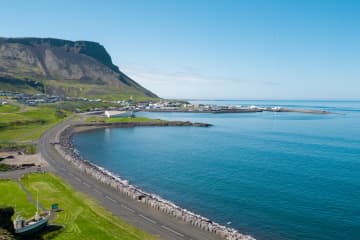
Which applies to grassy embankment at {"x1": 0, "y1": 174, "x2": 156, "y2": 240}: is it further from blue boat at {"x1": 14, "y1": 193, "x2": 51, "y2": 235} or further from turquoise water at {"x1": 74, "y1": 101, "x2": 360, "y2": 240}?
turquoise water at {"x1": 74, "y1": 101, "x2": 360, "y2": 240}

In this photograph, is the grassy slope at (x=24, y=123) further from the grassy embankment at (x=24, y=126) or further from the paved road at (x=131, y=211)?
the paved road at (x=131, y=211)

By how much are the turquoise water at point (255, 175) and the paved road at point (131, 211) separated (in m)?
8.17

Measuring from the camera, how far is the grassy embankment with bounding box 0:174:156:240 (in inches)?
1673

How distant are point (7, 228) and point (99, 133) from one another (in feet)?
407

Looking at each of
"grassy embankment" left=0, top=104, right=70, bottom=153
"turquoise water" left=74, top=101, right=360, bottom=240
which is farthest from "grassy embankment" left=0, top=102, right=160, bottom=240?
"grassy embankment" left=0, top=104, right=70, bottom=153

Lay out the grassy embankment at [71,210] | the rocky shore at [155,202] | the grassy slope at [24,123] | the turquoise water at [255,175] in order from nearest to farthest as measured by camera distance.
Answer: the grassy embankment at [71,210] → the rocky shore at [155,202] → the turquoise water at [255,175] → the grassy slope at [24,123]

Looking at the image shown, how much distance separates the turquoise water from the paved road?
26.8 feet

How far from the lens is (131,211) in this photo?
53375mm

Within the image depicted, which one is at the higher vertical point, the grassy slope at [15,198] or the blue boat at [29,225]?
the blue boat at [29,225]

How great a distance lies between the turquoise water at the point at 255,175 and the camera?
53.0 m

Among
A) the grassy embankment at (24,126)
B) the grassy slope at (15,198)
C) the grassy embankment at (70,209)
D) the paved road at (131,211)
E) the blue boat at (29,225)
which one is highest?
the grassy embankment at (24,126)

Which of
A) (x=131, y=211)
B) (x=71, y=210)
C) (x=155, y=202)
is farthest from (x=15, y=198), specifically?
(x=155, y=202)

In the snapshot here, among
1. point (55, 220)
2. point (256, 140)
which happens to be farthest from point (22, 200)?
point (256, 140)

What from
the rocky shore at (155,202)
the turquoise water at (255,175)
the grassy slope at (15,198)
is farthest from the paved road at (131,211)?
the grassy slope at (15,198)
